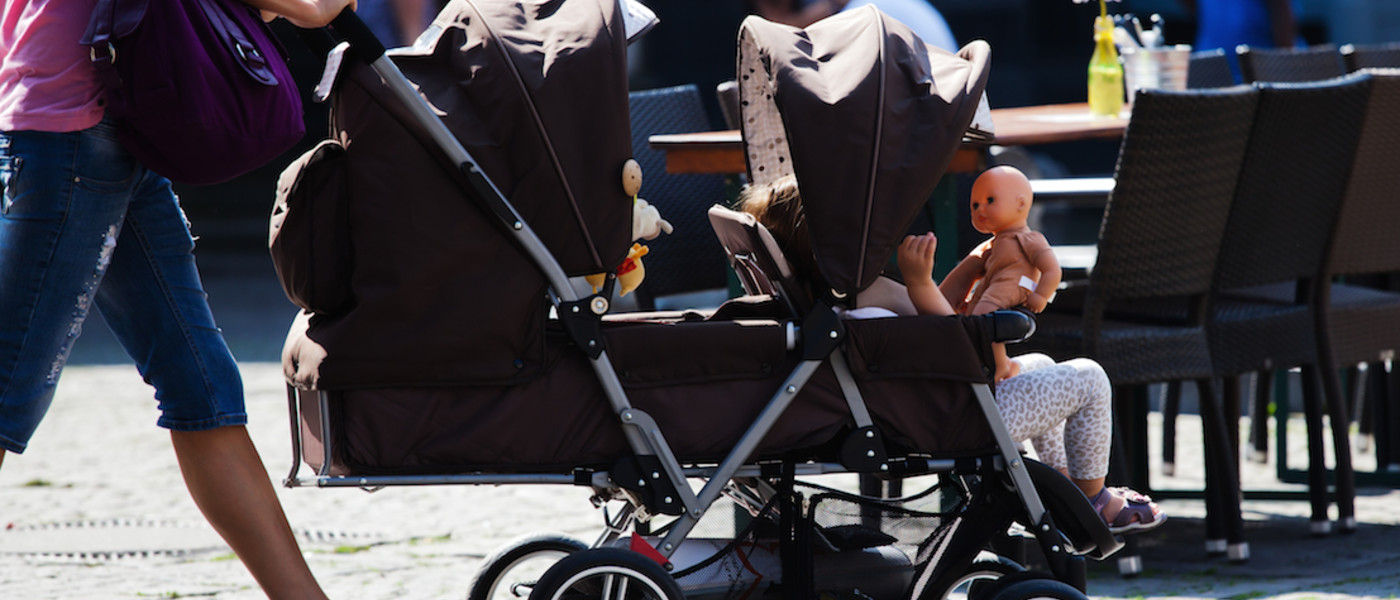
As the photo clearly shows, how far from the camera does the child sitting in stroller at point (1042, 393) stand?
2668 mm

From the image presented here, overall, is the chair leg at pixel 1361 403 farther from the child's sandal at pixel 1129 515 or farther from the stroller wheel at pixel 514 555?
the stroller wheel at pixel 514 555

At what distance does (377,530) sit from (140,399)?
246 cm

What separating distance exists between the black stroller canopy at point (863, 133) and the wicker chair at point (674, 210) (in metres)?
1.60

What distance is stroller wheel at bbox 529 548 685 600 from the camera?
8.07 feet

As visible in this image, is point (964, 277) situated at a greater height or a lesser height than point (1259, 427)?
greater

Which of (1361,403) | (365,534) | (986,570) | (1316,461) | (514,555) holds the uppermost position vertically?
(986,570)

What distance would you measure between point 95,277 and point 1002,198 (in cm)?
156

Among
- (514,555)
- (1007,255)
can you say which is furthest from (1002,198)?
(514,555)

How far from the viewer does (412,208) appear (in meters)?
2.40

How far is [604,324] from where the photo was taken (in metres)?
2.69

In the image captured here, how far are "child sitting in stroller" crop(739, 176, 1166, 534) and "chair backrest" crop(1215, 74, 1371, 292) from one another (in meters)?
1.01

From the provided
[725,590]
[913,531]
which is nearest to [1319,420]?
[913,531]

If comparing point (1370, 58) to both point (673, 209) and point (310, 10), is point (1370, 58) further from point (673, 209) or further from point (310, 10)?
point (310, 10)

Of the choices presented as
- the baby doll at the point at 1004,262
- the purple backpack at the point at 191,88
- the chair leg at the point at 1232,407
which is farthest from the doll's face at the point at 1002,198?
the chair leg at the point at 1232,407
